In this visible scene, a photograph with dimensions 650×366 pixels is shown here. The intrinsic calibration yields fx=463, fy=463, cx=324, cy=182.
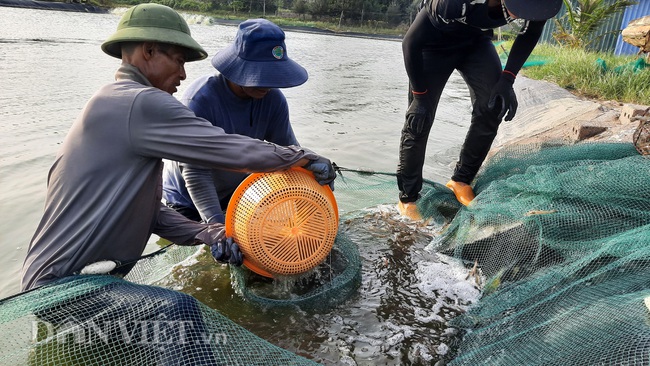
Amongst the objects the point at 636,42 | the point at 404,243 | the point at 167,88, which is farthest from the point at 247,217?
the point at 636,42

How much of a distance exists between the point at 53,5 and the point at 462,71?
39.0m

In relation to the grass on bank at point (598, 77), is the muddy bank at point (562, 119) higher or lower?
lower

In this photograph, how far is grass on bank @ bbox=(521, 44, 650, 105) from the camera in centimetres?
682

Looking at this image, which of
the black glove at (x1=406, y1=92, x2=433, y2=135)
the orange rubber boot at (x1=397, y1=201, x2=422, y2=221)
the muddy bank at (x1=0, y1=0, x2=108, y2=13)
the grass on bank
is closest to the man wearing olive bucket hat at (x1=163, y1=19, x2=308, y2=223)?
the black glove at (x1=406, y1=92, x2=433, y2=135)

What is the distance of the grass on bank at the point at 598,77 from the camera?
6.82 m

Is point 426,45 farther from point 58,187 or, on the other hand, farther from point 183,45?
point 58,187

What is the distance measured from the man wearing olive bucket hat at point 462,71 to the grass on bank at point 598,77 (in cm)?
385

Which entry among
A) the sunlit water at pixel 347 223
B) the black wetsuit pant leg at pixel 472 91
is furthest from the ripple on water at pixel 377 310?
the black wetsuit pant leg at pixel 472 91

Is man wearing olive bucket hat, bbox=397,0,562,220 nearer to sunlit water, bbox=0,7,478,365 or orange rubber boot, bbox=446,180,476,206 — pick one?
orange rubber boot, bbox=446,180,476,206

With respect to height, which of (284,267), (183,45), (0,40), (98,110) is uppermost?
(183,45)

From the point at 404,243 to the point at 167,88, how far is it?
220 cm

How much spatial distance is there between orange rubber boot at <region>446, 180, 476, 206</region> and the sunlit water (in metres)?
0.39

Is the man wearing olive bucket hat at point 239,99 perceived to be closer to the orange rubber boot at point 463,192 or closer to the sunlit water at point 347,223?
the sunlit water at point 347,223

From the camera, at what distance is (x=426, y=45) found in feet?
12.0
